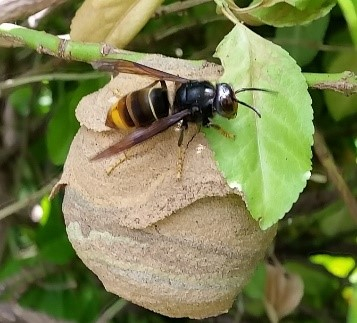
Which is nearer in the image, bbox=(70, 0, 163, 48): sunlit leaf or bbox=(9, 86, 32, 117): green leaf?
bbox=(70, 0, 163, 48): sunlit leaf

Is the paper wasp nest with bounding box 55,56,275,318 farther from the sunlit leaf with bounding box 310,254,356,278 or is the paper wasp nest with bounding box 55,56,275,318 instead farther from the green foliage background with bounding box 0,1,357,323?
the sunlit leaf with bounding box 310,254,356,278

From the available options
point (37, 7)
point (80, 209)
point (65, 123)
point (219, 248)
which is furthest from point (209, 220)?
point (65, 123)

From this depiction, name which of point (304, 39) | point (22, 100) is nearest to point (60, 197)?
point (22, 100)

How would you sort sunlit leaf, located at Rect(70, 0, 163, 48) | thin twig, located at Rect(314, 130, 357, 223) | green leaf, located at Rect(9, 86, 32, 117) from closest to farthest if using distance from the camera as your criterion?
1. sunlit leaf, located at Rect(70, 0, 163, 48)
2. thin twig, located at Rect(314, 130, 357, 223)
3. green leaf, located at Rect(9, 86, 32, 117)

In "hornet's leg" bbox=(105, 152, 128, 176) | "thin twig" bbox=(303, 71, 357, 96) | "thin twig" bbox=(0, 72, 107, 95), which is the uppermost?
"thin twig" bbox=(303, 71, 357, 96)

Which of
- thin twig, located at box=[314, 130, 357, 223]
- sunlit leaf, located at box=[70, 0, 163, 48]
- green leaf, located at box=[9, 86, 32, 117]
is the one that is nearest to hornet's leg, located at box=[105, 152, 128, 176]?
sunlit leaf, located at box=[70, 0, 163, 48]

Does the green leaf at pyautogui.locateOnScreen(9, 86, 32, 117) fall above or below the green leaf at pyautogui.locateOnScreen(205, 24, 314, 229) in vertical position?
below

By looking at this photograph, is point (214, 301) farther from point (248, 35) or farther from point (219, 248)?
point (248, 35)

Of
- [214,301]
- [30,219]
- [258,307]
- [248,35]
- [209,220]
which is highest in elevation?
[248,35]
